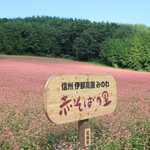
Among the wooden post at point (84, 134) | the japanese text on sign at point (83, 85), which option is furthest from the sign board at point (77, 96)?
the wooden post at point (84, 134)

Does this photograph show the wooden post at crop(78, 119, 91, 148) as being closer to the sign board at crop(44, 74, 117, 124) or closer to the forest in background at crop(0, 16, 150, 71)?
the sign board at crop(44, 74, 117, 124)

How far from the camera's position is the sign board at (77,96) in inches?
185

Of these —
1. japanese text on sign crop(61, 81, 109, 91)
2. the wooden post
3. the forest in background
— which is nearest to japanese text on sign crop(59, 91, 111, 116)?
japanese text on sign crop(61, 81, 109, 91)

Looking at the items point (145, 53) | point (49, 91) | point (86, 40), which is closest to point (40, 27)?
point (86, 40)

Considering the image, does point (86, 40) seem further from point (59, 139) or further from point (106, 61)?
point (59, 139)

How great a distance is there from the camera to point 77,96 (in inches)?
199

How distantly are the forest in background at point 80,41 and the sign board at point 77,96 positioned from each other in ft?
182

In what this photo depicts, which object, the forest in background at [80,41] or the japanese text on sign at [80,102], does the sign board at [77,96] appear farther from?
the forest in background at [80,41]

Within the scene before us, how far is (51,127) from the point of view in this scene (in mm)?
6180

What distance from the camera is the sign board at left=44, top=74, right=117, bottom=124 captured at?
4695mm

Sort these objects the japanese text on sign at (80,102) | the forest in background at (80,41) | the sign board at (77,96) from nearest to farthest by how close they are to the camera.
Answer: the sign board at (77,96) → the japanese text on sign at (80,102) → the forest in background at (80,41)

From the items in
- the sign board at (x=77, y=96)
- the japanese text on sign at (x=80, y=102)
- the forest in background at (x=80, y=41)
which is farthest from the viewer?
the forest in background at (x=80, y=41)

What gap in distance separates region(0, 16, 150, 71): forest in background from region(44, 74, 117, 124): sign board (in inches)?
2178

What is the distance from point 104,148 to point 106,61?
202ft
